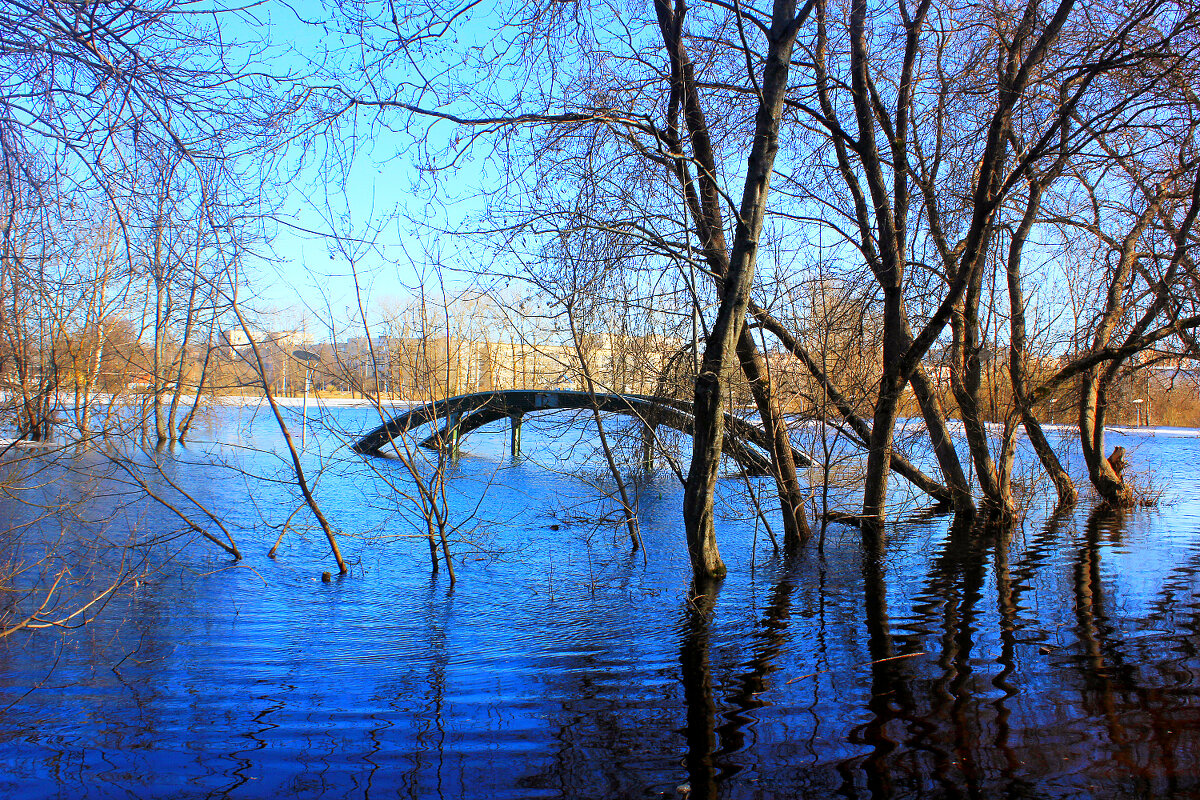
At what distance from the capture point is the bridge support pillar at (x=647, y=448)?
26.9ft

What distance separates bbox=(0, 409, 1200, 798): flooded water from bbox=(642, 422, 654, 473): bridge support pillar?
0.65 meters

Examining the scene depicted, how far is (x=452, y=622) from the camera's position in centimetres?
667

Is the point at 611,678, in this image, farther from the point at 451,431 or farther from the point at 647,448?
the point at 647,448

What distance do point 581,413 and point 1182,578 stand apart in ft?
20.2

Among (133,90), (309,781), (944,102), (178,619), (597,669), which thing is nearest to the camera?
(309,781)

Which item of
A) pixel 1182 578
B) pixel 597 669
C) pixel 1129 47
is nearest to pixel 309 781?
pixel 597 669

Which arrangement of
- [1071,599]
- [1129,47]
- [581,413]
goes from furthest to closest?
[581,413] < [1129,47] < [1071,599]

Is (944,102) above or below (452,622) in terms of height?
above

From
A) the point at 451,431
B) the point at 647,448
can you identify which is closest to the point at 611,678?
the point at 451,431

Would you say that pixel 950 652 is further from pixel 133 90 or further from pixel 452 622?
pixel 133 90

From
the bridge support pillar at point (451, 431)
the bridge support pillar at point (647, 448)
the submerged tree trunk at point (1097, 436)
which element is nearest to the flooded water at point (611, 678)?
the bridge support pillar at point (647, 448)

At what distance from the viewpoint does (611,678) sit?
5.09 metres

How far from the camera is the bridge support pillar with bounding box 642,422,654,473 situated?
26.9 ft

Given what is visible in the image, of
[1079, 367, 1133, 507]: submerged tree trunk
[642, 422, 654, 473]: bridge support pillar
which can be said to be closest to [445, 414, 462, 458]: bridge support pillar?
[642, 422, 654, 473]: bridge support pillar
